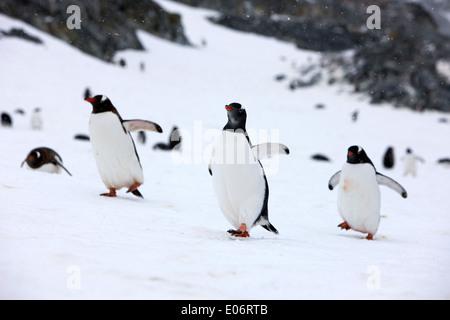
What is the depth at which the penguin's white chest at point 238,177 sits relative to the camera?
3.48 metres

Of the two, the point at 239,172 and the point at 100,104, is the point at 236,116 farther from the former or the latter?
the point at 100,104

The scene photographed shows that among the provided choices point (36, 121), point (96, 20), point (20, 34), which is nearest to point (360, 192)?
point (36, 121)

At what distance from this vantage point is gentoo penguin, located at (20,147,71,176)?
5.89 m

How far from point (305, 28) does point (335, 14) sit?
1255 cm

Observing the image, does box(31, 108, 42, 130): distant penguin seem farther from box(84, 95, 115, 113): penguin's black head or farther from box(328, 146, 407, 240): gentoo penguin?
box(328, 146, 407, 240): gentoo penguin

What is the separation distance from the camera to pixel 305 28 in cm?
4759

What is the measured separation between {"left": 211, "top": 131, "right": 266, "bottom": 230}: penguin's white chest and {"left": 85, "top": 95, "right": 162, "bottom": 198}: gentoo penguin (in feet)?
3.75

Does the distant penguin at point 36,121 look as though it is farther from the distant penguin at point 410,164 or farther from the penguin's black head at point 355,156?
the penguin's black head at point 355,156

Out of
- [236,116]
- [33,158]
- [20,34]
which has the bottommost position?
[33,158]

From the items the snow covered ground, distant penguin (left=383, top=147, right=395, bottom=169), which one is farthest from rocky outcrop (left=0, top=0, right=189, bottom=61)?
distant penguin (left=383, top=147, right=395, bottom=169)

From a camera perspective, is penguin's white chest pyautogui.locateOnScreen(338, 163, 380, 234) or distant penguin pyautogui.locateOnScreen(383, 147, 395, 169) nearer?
penguin's white chest pyautogui.locateOnScreen(338, 163, 380, 234)

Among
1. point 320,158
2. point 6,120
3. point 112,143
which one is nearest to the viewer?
point 112,143

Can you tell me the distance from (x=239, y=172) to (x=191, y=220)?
Result: 0.86 meters

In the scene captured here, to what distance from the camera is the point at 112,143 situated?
4609 millimetres
